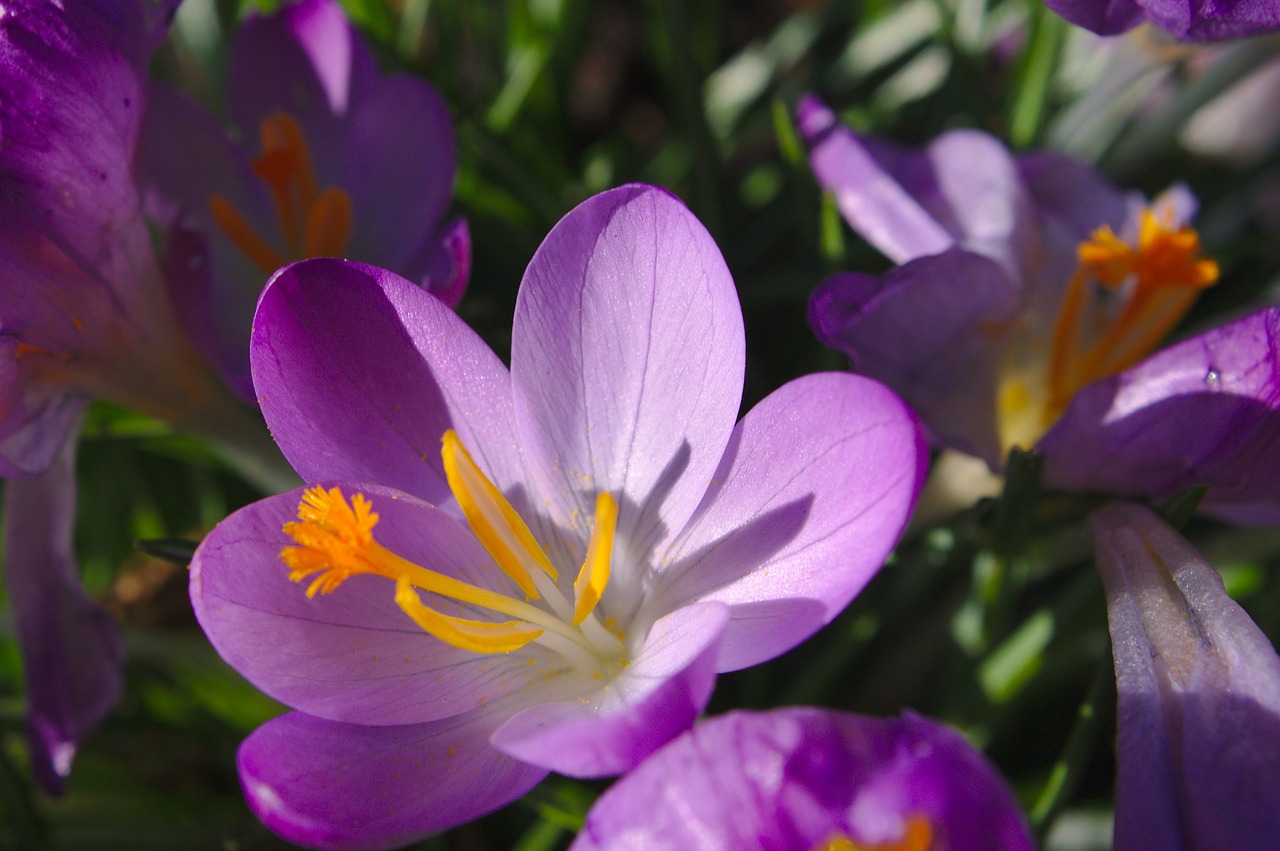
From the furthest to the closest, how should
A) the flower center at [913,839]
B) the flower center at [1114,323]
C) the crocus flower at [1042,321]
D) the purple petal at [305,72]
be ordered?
the purple petal at [305,72] → the flower center at [1114,323] → the crocus flower at [1042,321] → the flower center at [913,839]

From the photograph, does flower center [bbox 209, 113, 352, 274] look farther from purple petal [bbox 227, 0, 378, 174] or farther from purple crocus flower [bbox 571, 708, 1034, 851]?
purple crocus flower [bbox 571, 708, 1034, 851]

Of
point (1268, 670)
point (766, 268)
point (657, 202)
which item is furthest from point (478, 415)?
point (766, 268)

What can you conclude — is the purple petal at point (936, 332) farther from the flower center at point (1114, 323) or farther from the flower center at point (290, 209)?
the flower center at point (290, 209)

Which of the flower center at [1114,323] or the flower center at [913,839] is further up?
the flower center at [1114,323]

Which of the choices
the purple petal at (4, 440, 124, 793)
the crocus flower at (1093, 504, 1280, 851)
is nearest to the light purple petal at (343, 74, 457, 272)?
the purple petal at (4, 440, 124, 793)

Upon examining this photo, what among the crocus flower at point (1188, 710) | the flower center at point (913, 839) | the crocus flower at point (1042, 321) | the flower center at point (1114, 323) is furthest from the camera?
the flower center at point (1114, 323)

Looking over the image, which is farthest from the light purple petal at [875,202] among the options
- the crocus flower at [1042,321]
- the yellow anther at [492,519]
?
the yellow anther at [492,519]

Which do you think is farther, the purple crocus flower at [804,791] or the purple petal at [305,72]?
the purple petal at [305,72]

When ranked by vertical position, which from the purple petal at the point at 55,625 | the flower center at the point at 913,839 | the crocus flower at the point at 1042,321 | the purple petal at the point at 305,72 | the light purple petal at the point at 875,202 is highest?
the purple petal at the point at 305,72

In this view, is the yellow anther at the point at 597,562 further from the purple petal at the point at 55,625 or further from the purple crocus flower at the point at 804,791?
the purple petal at the point at 55,625
